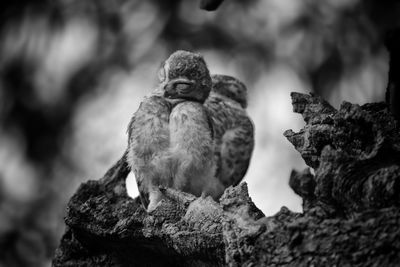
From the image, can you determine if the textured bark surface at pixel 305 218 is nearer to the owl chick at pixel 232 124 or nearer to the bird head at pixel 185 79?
the bird head at pixel 185 79

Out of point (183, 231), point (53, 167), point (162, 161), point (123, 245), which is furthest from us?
point (53, 167)

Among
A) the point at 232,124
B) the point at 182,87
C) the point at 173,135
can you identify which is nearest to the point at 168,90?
the point at 182,87

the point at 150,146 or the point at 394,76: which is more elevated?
the point at 150,146

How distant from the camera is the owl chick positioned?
4.87 metres

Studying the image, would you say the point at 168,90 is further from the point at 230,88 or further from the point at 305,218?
the point at 230,88

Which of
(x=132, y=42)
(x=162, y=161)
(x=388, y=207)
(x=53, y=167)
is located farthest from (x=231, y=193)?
(x=132, y=42)

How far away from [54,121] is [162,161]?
2.16m

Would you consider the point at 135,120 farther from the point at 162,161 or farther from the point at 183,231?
the point at 183,231

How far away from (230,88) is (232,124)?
0.82 ft

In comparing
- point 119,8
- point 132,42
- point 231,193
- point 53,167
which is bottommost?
point 231,193

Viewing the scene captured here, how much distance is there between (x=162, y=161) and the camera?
339cm

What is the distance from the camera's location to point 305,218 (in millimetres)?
2188

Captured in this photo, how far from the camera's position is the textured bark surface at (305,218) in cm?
209

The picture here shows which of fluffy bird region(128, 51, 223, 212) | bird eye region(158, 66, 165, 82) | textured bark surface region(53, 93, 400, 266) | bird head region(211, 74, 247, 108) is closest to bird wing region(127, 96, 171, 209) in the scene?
fluffy bird region(128, 51, 223, 212)
